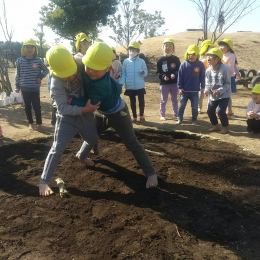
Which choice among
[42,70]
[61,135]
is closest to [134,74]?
[42,70]

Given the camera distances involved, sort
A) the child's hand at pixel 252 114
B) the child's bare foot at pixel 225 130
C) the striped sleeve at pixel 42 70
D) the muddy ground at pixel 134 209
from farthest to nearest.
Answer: the striped sleeve at pixel 42 70, the child's bare foot at pixel 225 130, the child's hand at pixel 252 114, the muddy ground at pixel 134 209

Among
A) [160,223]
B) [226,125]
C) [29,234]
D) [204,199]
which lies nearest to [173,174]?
[204,199]

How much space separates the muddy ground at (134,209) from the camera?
7.82 feet

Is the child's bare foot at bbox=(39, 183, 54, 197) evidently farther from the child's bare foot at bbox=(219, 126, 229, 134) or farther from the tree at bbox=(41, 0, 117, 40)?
the tree at bbox=(41, 0, 117, 40)

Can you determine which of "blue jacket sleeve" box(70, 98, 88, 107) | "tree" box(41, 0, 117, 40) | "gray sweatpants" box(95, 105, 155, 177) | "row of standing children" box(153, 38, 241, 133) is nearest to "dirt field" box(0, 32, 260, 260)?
"gray sweatpants" box(95, 105, 155, 177)

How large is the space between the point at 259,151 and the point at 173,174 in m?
1.81

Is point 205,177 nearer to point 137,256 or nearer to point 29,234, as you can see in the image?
point 137,256

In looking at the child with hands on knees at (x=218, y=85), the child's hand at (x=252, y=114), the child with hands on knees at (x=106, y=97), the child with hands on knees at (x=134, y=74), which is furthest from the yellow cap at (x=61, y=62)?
the child's hand at (x=252, y=114)

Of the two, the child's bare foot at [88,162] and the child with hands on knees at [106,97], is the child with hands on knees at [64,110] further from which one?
the child's bare foot at [88,162]

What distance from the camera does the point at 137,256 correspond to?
2287 millimetres

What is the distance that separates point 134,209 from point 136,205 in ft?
0.29

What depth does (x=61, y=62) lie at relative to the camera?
9.14 feet

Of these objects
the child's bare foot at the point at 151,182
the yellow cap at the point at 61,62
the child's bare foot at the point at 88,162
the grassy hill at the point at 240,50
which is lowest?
the child's bare foot at the point at 151,182

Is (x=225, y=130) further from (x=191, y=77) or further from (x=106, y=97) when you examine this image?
(x=106, y=97)
